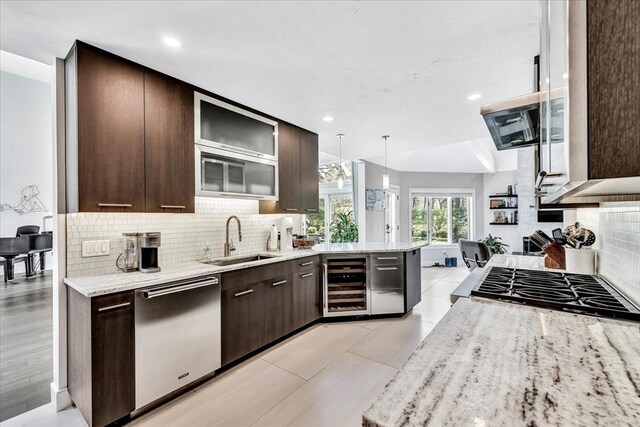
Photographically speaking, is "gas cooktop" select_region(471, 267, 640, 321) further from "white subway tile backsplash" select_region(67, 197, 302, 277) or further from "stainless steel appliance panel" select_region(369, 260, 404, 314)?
"white subway tile backsplash" select_region(67, 197, 302, 277)

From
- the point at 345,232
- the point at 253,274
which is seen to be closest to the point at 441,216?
the point at 345,232

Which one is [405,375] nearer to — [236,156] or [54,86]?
[236,156]

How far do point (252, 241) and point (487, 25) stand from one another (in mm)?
2945

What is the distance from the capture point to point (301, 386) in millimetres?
2307

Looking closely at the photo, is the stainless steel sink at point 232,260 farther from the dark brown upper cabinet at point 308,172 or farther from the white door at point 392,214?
the white door at point 392,214

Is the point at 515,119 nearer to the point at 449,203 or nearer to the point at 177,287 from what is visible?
the point at 177,287

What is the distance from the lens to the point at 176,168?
8.12 feet

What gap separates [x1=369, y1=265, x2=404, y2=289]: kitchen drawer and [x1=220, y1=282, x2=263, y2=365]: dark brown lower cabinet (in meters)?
1.50

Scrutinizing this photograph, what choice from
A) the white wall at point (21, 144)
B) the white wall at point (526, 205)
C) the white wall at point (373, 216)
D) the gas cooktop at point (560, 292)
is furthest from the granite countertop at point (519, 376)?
the white wall at point (21, 144)

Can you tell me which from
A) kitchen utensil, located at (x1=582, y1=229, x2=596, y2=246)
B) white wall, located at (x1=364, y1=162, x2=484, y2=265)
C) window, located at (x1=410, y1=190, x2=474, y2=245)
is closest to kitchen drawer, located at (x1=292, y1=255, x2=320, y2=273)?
kitchen utensil, located at (x1=582, y1=229, x2=596, y2=246)

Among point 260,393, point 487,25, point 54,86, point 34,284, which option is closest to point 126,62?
point 54,86

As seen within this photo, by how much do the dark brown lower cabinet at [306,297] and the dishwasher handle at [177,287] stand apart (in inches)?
43.3

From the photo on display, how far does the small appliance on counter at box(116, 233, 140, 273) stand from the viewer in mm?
2268

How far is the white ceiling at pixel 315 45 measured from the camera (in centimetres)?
171
